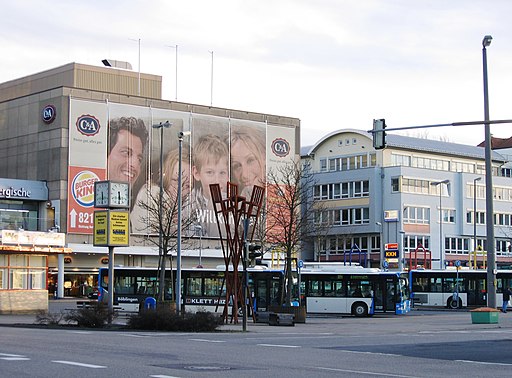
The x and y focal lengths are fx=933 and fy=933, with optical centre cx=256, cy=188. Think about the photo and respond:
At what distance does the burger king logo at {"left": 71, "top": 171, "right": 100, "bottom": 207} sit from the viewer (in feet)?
280

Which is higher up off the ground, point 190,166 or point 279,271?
point 190,166

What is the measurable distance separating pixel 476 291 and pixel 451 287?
1.88 meters

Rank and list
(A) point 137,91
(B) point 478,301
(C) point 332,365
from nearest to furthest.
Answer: (C) point 332,365 → (B) point 478,301 → (A) point 137,91

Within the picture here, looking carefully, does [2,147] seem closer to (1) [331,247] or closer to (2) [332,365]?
(1) [331,247]

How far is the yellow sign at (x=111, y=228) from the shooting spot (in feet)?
129

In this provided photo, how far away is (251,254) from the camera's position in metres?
34.8

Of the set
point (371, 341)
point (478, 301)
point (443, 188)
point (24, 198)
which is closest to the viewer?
point (371, 341)

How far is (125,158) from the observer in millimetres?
89062

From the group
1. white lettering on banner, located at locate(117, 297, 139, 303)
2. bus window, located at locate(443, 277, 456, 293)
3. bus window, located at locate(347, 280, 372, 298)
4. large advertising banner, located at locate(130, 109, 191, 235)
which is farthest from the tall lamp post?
large advertising banner, located at locate(130, 109, 191, 235)

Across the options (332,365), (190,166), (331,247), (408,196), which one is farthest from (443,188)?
(332,365)

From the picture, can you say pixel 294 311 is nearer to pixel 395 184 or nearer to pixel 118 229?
pixel 118 229

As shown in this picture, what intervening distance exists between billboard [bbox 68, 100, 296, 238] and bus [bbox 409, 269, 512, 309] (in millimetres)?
22262

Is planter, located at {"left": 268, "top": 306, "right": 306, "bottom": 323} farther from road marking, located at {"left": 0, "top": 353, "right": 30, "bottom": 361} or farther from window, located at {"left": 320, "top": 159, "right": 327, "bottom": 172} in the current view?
window, located at {"left": 320, "top": 159, "right": 327, "bottom": 172}

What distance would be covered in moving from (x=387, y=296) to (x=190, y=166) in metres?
42.8
